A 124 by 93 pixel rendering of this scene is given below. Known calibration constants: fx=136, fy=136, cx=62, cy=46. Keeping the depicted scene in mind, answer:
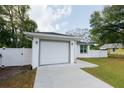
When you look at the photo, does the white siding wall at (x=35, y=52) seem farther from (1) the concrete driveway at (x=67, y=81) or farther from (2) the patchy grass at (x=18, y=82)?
(2) the patchy grass at (x=18, y=82)

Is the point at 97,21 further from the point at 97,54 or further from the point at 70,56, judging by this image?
the point at 70,56

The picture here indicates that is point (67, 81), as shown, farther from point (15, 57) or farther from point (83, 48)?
point (83, 48)

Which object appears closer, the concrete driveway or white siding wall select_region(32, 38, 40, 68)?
the concrete driveway

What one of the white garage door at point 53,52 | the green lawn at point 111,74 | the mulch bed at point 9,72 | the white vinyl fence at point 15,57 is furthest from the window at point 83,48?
the mulch bed at point 9,72

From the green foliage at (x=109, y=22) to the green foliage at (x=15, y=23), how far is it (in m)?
11.7

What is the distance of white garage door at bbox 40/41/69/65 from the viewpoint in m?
11.6

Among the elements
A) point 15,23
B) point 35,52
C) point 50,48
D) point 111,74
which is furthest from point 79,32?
point 111,74

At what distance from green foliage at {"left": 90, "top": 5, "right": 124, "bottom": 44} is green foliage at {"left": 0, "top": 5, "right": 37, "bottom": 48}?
38.5 feet

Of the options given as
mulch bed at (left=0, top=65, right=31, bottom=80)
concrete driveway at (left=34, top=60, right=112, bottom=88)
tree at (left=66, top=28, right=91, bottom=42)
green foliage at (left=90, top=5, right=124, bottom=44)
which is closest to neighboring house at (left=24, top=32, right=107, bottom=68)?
mulch bed at (left=0, top=65, right=31, bottom=80)

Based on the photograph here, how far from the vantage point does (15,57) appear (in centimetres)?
1206

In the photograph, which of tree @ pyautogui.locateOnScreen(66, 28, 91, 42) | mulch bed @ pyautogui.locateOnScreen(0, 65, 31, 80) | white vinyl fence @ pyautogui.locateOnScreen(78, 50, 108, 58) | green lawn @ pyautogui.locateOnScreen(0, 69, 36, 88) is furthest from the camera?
tree @ pyautogui.locateOnScreen(66, 28, 91, 42)

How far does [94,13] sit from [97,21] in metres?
1.76

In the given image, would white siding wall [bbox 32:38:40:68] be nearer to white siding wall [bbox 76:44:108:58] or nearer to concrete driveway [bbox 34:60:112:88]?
concrete driveway [bbox 34:60:112:88]

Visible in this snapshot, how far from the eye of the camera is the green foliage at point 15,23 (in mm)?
20828
